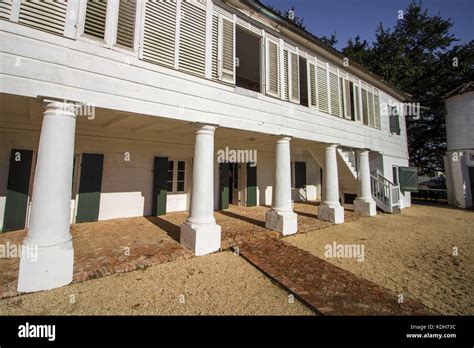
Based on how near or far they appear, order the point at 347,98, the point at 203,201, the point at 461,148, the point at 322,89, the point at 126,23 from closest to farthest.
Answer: the point at 126,23 → the point at 203,201 → the point at 322,89 → the point at 347,98 → the point at 461,148

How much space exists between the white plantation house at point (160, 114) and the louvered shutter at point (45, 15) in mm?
16

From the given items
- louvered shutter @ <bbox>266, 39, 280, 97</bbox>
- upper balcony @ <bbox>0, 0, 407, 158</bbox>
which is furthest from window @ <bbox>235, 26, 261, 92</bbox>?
louvered shutter @ <bbox>266, 39, 280, 97</bbox>

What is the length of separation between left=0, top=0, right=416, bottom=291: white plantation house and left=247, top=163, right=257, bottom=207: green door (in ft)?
0.22

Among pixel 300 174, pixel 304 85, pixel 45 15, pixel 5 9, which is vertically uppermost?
pixel 304 85

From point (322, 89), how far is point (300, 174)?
608 cm

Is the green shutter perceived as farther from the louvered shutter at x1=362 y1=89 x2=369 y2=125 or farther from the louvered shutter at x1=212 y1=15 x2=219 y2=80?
the louvered shutter at x1=212 y1=15 x2=219 y2=80

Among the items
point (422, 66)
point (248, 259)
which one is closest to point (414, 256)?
point (248, 259)

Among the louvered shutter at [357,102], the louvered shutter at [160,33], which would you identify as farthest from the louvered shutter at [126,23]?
the louvered shutter at [357,102]

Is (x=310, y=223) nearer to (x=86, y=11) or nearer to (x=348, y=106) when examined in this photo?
(x=348, y=106)

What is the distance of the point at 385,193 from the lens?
34.8 ft

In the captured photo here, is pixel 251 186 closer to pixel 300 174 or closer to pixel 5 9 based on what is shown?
pixel 300 174

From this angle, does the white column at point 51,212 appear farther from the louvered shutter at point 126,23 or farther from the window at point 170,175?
the window at point 170,175

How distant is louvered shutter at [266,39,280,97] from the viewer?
629 centimetres
